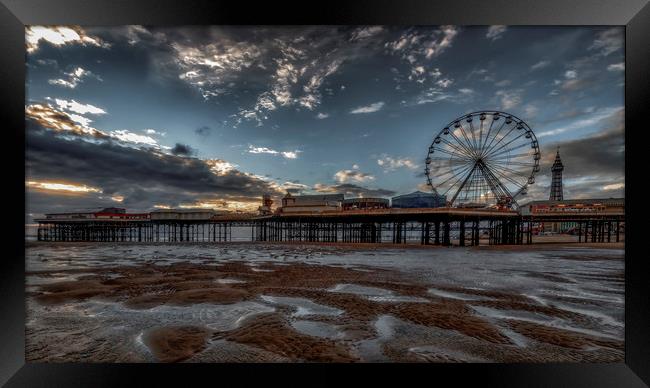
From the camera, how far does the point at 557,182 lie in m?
56.1

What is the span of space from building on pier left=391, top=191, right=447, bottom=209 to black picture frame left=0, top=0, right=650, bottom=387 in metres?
45.0

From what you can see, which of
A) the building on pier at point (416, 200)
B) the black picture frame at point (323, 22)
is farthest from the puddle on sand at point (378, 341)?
the building on pier at point (416, 200)

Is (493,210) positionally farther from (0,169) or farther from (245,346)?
(0,169)

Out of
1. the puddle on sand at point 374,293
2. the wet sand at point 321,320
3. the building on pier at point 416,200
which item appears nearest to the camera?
the wet sand at point 321,320

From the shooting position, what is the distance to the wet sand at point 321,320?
3652mm

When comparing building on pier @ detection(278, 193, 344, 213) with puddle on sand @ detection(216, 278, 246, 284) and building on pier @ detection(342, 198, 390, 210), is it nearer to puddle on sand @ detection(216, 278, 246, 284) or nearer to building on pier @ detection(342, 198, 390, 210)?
building on pier @ detection(342, 198, 390, 210)

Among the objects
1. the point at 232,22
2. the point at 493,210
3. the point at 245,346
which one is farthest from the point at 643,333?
the point at 493,210

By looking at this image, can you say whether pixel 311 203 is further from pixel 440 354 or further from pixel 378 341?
pixel 440 354

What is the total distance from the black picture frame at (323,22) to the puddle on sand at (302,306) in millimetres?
2395

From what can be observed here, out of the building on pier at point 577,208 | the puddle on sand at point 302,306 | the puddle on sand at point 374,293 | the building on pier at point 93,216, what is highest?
the building on pier at point 577,208

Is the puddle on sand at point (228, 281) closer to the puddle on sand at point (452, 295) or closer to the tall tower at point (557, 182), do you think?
the puddle on sand at point (452, 295)

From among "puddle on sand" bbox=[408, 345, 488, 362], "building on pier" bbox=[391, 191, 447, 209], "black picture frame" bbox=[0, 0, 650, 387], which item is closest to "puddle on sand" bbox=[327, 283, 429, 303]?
"puddle on sand" bbox=[408, 345, 488, 362]

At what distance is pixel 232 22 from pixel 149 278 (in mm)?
8368

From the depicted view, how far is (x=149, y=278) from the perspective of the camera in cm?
848
